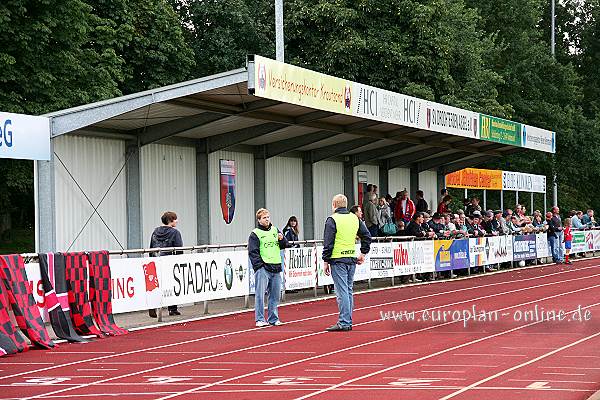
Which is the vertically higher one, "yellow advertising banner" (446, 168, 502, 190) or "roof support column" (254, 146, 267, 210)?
"yellow advertising banner" (446, 168, 502, 190)

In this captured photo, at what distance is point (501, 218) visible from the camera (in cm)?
3800

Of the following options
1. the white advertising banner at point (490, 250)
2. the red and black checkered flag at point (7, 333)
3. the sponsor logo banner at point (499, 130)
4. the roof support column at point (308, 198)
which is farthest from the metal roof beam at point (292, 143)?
the red and black checkered flag at point (7, 333)

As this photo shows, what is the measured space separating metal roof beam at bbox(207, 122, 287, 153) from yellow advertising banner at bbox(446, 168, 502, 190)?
57.4 feet

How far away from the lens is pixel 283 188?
30797 millimetres

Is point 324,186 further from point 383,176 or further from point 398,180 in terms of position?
point 398,180

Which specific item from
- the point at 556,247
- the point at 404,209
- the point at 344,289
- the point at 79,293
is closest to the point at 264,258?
the point at 344,289

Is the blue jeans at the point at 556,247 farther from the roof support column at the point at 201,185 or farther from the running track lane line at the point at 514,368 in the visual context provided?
the running track lane line at the point at 514,368

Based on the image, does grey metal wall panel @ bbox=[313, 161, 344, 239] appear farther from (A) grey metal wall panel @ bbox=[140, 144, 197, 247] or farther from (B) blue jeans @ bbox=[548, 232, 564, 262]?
(B) blue jeans @ bbox=[548, 232, 564, 262]

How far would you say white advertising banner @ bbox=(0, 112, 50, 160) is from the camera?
59.5ft

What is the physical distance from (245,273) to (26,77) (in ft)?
48.1

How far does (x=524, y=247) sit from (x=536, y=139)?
366cm

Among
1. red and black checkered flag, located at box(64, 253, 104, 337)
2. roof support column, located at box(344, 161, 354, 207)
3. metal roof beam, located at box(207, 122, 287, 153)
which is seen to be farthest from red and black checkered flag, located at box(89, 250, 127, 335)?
roof support column, located at box(344, 161, 354, 207)

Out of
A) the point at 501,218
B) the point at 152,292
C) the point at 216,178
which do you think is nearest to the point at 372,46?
the point at 501,218

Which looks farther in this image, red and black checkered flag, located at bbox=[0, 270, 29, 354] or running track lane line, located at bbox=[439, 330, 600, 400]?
red and black checkered flag, located at bbox=[0, 270, 29, 354]
